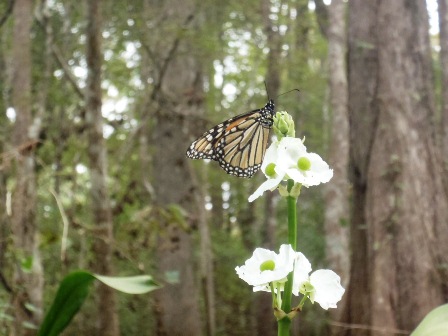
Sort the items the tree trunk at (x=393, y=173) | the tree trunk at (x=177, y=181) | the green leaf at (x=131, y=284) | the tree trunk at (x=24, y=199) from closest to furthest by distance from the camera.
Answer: the green leaf at (x=131, y=284), the tree trunk at (x=24, y=199), the tree trunk at (x=393, y=173), the tree trunk at (x=177, y=181)

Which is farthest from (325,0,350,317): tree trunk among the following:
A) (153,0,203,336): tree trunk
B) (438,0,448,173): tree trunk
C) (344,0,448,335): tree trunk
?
(344,0,448,335): tree trunk

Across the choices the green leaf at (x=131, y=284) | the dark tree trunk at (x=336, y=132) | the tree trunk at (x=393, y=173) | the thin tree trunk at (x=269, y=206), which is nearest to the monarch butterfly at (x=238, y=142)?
the green leaf at (x=131, y=284)

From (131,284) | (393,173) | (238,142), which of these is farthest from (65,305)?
(393,173)

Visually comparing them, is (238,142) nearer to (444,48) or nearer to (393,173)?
(393,173)

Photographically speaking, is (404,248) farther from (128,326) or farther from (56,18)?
(128,326)

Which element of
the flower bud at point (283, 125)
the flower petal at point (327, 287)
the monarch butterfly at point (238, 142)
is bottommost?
the flower petal at point (327, 287)

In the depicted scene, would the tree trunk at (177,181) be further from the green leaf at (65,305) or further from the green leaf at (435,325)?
the green leaf at (435,325)
